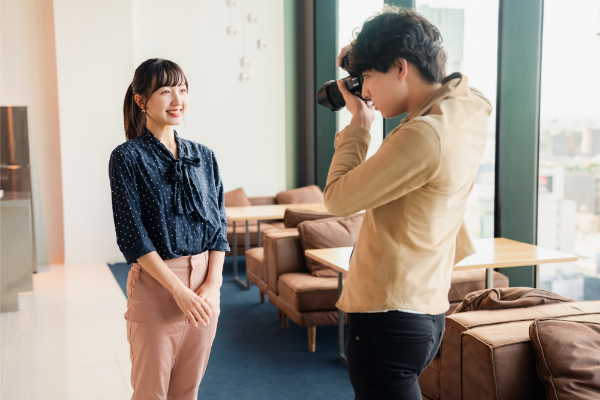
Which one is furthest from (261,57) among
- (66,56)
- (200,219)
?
(200,219)

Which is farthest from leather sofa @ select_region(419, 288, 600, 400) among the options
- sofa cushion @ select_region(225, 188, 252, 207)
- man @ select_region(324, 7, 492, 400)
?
sofa cushion @ select_region(225, 188, 252, 207)

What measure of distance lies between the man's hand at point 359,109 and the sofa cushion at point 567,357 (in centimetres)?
87

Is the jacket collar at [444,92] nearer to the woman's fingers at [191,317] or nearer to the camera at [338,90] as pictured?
the camera at [338,90]

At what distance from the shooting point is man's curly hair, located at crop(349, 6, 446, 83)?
3.39 feet

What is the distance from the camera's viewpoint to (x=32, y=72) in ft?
19.2

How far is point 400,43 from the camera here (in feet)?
3.39

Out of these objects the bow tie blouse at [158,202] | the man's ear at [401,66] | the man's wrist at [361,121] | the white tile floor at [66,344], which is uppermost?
the man's ear at [401,66]

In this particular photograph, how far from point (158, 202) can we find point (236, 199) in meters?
4.90

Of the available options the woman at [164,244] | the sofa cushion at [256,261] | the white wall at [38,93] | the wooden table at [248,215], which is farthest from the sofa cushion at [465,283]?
the white wall at [38,93]

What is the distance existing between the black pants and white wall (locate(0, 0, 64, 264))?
5747 millimetres

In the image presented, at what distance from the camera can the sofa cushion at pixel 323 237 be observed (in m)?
3.44

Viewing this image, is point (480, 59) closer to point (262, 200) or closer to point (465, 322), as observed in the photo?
point (465, 322)

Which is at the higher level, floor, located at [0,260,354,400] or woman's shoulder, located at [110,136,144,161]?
woman's shoulder, located at [110,136,144,161]

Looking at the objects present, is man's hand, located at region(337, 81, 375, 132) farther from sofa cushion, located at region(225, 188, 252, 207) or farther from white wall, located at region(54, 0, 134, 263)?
sofa cushion, located at region(225, 188, 252, 207)
